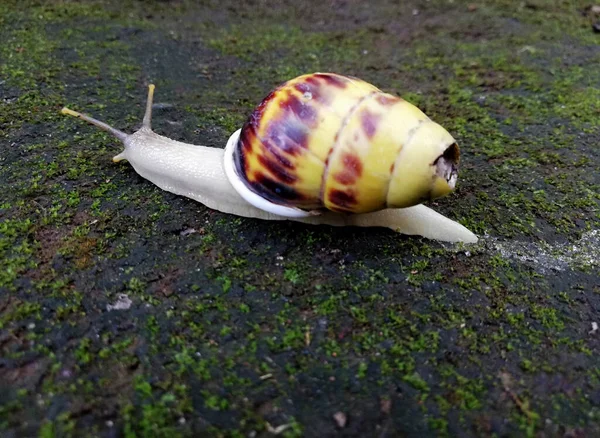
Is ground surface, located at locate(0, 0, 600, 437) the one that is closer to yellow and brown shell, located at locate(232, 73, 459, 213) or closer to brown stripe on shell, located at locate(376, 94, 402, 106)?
yellow and brown shell, located at locate(232, 73, 459, 213)

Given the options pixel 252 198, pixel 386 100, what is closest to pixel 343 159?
pixel 386 100

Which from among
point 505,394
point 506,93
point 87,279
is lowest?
point 87,279

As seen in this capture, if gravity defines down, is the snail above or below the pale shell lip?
above

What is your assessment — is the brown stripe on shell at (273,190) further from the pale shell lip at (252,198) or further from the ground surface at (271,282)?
the ground surface at (271,282)

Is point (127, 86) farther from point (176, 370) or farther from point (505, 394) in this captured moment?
point (505, 394)

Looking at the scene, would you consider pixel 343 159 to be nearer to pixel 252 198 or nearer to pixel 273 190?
pixel 273 190

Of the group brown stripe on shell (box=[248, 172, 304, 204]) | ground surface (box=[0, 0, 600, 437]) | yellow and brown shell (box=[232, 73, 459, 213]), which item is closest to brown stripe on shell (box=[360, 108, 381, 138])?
yellow and brown shell (box=[232, 73, 459, 213])

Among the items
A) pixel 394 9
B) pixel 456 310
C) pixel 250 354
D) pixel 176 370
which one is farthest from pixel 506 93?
pixel 176 370

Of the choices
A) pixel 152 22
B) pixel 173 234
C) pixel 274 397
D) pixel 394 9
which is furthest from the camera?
pixel 394 9
